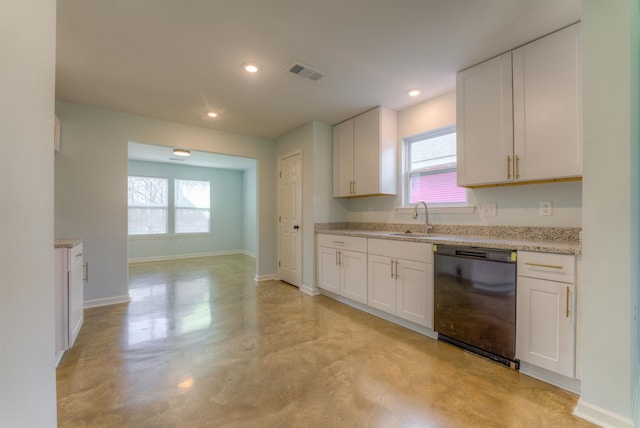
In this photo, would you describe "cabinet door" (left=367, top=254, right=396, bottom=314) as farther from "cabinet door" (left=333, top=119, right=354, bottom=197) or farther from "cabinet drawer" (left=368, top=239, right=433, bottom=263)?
"cabinet door" (left=333, top=119, right=354, bottom=197)

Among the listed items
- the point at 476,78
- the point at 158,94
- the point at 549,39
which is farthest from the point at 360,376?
the point at 158,94

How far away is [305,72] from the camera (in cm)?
264

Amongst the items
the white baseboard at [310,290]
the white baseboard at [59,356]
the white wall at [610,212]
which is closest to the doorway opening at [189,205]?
the white baseboard at [310,290]

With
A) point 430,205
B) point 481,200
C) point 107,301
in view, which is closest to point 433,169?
point 430,205

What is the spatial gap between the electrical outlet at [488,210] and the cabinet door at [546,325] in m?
0.93

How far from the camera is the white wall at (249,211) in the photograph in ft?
25.0

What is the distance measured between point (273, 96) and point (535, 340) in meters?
3.36

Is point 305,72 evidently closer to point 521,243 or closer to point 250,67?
point 250,67

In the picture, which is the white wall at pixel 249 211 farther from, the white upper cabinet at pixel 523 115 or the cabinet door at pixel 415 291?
the white upper cabinet at pixel 523 115

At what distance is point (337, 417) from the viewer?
1544mm

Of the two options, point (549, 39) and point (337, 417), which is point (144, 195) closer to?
point (337, 417)

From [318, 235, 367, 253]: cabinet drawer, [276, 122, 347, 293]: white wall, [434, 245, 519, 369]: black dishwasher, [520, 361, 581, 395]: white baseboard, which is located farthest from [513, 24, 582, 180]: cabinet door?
[276, 122, 347, 293]: white wall

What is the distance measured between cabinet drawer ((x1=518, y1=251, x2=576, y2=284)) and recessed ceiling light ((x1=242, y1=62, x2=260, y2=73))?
2.74 meters

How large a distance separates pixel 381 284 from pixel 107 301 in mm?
3543
